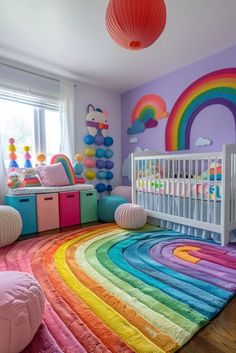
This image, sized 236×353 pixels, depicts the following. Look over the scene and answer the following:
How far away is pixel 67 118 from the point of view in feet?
10.2

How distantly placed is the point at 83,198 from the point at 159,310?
77.1 inches

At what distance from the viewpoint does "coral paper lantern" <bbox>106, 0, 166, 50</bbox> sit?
978mm

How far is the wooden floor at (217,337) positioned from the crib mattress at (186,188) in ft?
3.50

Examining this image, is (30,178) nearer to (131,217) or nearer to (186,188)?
(131,217)

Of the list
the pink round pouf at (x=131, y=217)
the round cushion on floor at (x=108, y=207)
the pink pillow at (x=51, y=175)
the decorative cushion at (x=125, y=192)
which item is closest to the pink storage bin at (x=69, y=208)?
the pink pillow at (x=51, y=175)

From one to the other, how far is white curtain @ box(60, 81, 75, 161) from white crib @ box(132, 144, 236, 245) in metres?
1.07

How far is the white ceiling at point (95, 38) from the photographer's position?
70.3 inches

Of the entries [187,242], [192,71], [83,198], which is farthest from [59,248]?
[192,71]

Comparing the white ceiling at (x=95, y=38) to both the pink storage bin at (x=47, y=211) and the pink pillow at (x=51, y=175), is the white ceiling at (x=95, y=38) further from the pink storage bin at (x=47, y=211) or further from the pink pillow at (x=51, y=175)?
the pink storage bin at (x=47, y=211)

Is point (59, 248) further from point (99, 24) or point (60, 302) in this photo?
point (99, 24)

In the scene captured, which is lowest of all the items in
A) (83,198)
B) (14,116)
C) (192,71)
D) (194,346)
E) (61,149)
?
(194,346)

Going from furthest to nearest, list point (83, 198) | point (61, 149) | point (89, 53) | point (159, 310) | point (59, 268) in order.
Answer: point (61, 149) → point (83, 198) → point (89, 53) → point (59, 268) → point (159, 310)

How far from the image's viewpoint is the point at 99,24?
1990 mm

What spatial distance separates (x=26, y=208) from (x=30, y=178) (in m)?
0.50
